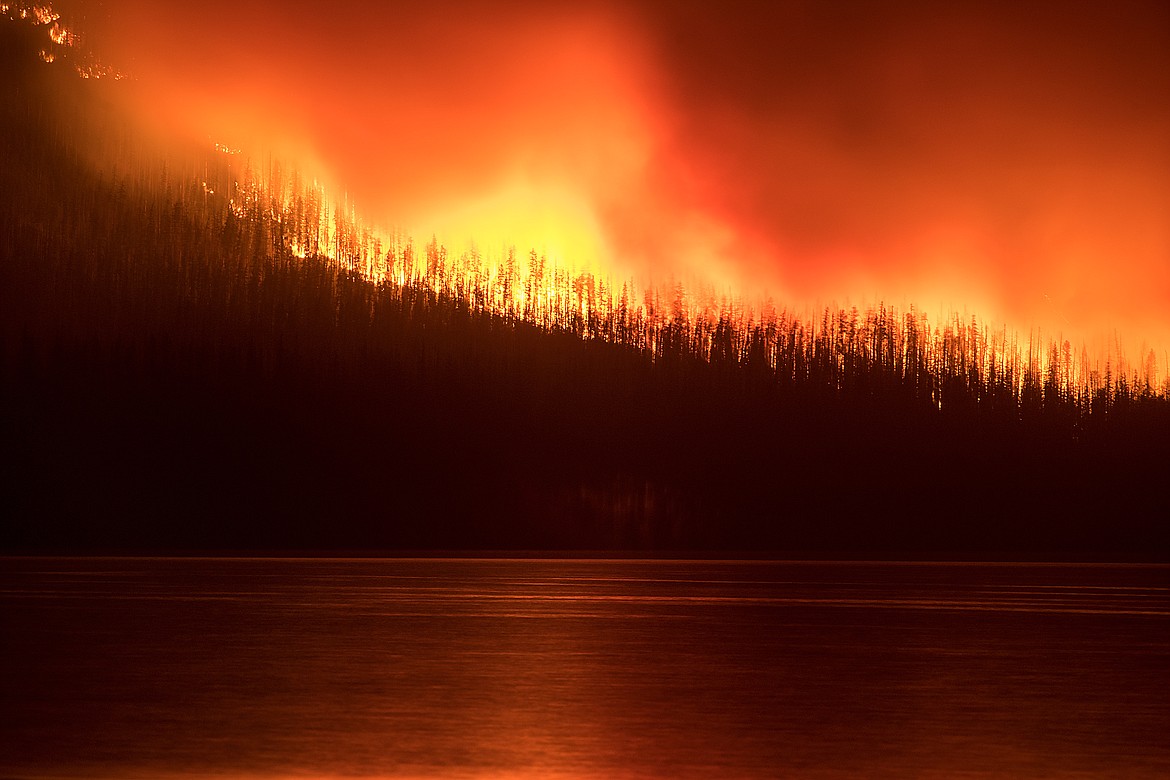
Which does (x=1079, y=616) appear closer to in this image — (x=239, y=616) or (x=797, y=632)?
(x=797, y=632)

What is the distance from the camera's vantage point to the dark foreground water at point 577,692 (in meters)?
17.3

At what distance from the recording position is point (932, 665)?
2798 cm

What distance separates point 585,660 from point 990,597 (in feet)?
105

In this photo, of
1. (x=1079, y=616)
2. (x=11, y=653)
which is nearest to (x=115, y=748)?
(x=11, y=653)

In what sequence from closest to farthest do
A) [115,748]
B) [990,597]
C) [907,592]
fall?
[115,748]
[990,597]
[907,592]

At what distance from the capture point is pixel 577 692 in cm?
2377

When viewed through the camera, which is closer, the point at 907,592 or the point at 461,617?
the point at 461,617

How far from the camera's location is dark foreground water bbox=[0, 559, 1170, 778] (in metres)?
17.3

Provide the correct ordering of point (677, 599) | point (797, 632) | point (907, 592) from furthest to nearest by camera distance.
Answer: point (907, 592), point (677, 599), point (797, 632)

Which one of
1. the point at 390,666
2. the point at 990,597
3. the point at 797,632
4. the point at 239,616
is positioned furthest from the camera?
the point at 990,597

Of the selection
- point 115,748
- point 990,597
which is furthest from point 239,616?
point 990,597

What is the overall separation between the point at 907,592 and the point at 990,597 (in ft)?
20.2

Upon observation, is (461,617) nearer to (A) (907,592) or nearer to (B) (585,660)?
(B) (585,660)

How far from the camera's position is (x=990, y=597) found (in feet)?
185
